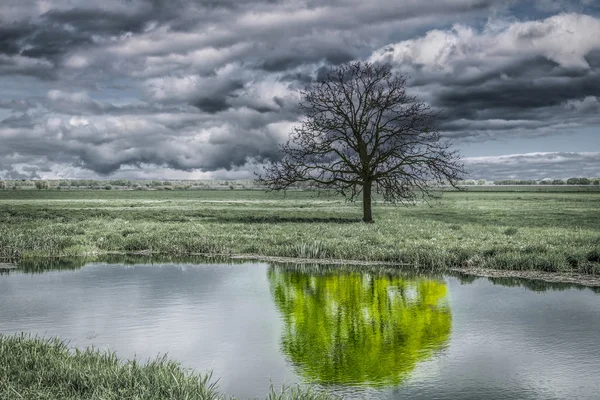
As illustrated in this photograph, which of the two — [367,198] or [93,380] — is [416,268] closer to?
[93,380]

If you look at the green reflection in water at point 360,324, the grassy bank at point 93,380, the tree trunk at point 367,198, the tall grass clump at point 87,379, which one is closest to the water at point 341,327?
the green reflection in water at point 360,324

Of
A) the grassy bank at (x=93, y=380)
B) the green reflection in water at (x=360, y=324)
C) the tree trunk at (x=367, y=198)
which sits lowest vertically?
the green reflection in water at (x=360, y=324)

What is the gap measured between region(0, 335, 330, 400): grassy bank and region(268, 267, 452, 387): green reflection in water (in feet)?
5.76

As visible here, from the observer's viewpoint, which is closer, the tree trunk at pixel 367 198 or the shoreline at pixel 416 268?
the shoreline at pixel 416 268

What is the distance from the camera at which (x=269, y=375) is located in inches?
Answer: 411

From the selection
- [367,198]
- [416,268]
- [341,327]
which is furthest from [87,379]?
[367,198]

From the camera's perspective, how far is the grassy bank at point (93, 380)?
8242 millimetres

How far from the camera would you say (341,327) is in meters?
14.1

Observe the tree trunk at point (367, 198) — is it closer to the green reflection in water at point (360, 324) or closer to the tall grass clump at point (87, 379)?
the green reflection in water at point (360, 324)

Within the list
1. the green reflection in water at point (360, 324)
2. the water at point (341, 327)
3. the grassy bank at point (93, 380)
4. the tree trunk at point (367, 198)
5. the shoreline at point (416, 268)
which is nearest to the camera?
the grassy bank at point (93, 380)

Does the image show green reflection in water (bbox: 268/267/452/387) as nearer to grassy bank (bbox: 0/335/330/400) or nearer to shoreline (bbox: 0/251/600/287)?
grassy bank (bbox: 0/335/330/400)

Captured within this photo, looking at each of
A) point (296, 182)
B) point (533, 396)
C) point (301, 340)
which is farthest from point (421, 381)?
point (296, 182)

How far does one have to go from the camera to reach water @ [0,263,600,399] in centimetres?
1020

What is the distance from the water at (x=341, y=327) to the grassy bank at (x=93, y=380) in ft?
3.32
